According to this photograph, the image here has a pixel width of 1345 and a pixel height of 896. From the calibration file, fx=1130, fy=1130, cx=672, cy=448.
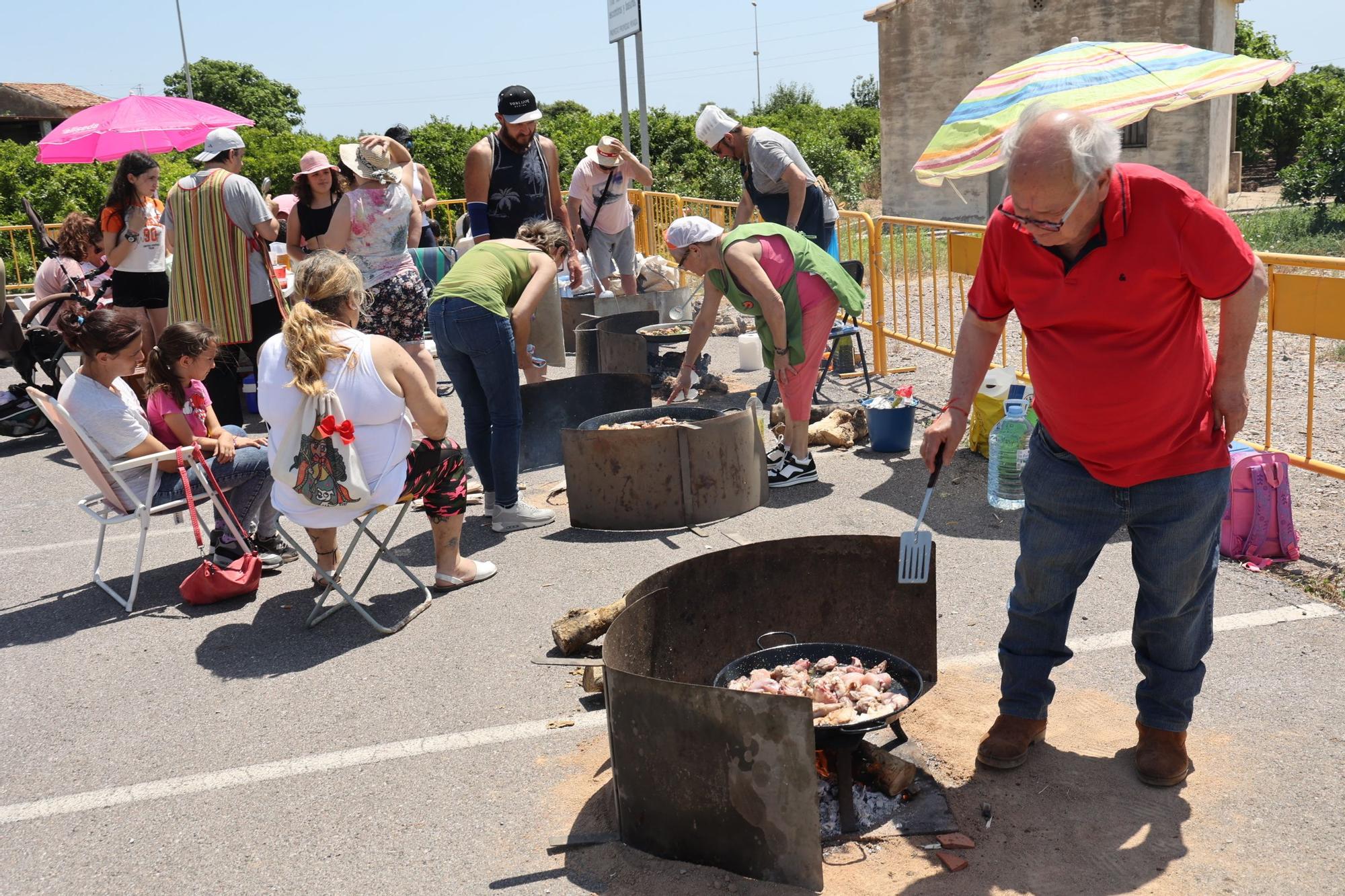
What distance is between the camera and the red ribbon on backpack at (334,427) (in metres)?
4.61

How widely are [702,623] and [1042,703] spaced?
1.12 metres

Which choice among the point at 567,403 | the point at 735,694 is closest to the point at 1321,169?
the point at 567,403

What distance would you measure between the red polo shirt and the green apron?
3.13m

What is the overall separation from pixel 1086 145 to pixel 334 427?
3107 mm

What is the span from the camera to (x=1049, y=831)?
10.4 feet

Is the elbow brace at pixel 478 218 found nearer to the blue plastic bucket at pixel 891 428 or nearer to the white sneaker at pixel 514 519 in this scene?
the white sneaker at pixel 514 519

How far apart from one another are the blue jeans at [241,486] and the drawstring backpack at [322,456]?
2.73ft

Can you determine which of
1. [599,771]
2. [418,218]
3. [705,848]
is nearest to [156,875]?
[599,771]

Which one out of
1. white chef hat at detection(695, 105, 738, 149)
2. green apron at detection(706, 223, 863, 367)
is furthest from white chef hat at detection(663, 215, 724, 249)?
white chef hat at detection(695, 105, 738, 149)

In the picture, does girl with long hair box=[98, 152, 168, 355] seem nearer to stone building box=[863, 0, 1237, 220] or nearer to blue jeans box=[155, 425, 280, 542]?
blue jeans box=[155, 425, 280, 542]

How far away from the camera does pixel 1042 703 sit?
351cm

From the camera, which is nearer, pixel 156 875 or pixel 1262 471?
pixel 156 875

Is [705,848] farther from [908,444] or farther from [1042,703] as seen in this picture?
[908,444]

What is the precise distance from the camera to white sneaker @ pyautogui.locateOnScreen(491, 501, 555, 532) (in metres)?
6.23
